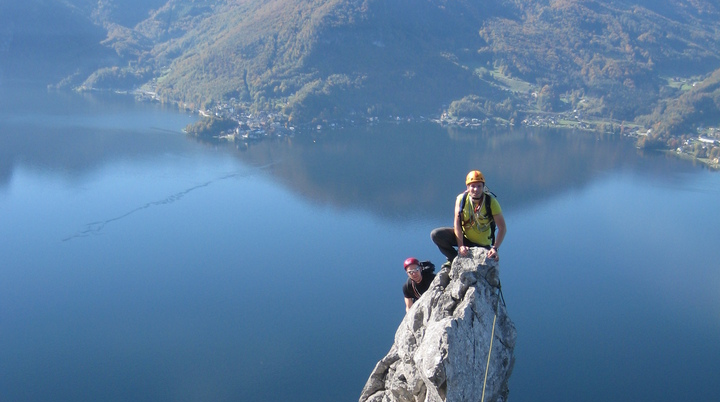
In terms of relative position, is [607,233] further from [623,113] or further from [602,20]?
[602,20]

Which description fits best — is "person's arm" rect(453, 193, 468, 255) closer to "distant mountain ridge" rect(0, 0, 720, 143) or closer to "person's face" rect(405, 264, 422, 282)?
"person's face" rect(405, 264, 422, 282)

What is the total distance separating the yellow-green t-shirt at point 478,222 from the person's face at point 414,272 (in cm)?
61

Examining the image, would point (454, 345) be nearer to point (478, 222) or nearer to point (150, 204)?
point (478, 222)

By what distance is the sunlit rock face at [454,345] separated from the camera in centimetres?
405

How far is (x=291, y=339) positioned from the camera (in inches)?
722

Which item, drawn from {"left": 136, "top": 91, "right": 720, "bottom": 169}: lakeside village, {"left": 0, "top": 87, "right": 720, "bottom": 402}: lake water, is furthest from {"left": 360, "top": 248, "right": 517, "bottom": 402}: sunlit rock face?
{"left": 136, "top": 91, "right": 720, "bottom": 169}: lakeside village

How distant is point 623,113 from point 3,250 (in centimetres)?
5530

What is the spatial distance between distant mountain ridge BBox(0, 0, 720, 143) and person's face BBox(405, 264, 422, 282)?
46.6m

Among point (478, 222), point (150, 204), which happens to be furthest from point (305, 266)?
point (478, 222)

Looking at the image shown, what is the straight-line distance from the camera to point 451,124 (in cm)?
5500

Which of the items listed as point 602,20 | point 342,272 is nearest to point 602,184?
point 342,272

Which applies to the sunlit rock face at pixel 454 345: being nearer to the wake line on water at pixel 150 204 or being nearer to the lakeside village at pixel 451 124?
the wake line on water at pixel 150 204

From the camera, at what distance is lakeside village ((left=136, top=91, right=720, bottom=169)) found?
4528 cm

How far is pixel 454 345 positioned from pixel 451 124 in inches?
2051
